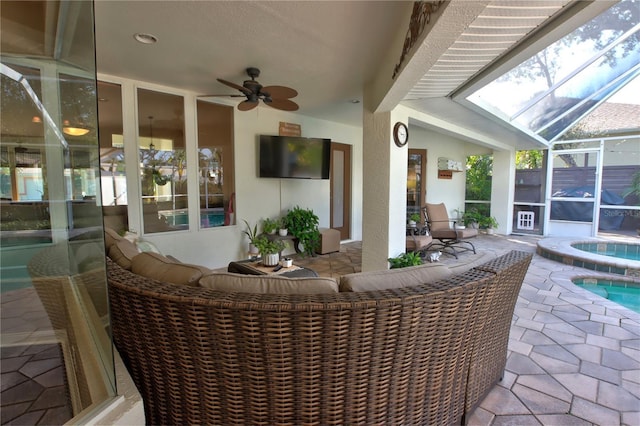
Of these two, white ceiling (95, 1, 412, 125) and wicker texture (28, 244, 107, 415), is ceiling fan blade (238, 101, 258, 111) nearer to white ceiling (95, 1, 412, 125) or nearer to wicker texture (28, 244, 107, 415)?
white ceiling (95, 1, 412, 125)

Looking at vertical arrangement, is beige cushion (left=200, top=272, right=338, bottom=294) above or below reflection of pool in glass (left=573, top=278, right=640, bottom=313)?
above

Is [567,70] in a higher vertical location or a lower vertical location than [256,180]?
higher

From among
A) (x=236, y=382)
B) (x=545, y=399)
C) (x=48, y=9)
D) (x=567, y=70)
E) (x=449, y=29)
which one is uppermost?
(x=567, y=70)

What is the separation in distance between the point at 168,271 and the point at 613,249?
759 centimetres

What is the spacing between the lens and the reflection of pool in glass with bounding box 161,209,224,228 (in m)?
4.20

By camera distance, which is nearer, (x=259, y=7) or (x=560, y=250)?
(x=259, y=7)

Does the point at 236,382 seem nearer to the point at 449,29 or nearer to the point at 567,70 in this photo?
the point at 449,29

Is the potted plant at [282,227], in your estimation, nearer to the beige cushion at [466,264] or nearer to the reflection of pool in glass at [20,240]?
the reflection of pool in glass at [20,240]

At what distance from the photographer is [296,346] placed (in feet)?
3.52

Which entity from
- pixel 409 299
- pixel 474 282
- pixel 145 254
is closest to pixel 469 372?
pixel 474 282

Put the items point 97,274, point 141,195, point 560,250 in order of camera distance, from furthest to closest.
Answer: point 560,250
point 141,195
point 97,274

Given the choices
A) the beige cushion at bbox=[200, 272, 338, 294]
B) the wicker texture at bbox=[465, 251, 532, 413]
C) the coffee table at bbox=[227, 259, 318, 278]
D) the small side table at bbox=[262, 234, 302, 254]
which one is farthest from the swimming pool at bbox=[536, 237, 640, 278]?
the beige cushion at bbox=[200, 272, 338, 294]

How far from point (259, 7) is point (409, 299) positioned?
2249 millimetres

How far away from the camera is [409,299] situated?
1124 mm
